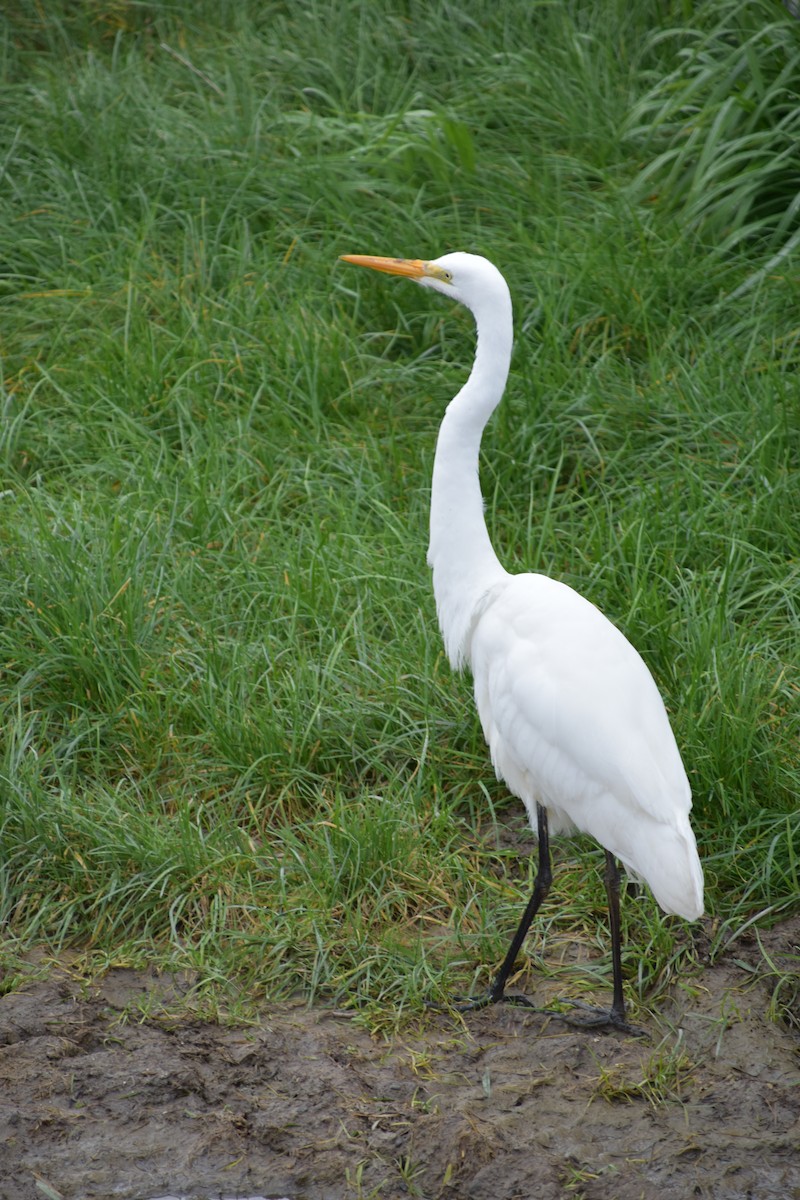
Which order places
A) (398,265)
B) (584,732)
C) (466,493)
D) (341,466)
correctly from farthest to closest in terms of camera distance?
(341,466) < (398,265) < (466,493) < (584,732)

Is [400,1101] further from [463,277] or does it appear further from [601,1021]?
[463,277]

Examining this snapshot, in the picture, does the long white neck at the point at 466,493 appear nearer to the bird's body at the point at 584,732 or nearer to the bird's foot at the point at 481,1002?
the bird's body at the point at 584,732

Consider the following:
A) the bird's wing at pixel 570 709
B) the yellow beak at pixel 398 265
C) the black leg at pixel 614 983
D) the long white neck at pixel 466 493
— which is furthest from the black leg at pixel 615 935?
the yellow beak at pixel 398 265

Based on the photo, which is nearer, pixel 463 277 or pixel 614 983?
pixel 614 983

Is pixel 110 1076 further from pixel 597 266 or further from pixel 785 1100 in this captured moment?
pixel 597 266

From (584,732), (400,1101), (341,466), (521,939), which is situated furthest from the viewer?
(341,466)

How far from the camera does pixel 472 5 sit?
229 inches

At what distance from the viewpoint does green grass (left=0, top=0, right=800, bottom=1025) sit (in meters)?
3.10

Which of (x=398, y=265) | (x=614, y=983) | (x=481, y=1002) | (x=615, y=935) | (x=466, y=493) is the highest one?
(x=398, y=265)

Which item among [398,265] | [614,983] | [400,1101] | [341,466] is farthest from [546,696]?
[341,466]

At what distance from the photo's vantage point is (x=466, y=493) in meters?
3.02

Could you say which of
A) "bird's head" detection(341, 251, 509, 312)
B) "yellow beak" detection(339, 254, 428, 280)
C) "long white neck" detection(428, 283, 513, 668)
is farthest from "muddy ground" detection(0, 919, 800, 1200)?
"yellow beak" detection(339, 254, 428, 280)

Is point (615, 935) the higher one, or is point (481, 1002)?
point (615, 935)

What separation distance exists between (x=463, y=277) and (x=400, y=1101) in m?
1.73
